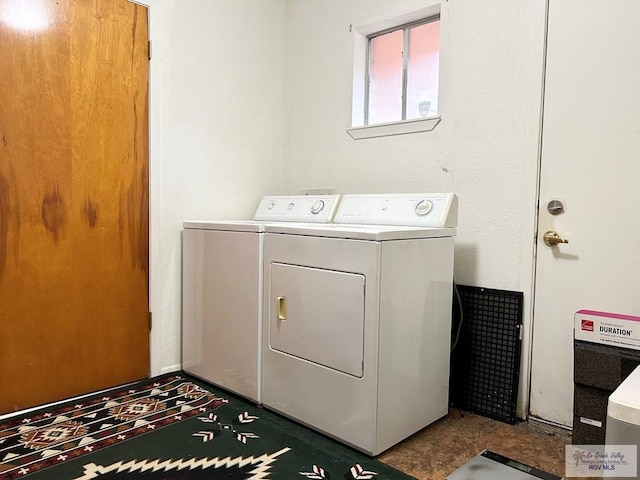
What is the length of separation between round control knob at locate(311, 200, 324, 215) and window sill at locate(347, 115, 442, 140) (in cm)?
50

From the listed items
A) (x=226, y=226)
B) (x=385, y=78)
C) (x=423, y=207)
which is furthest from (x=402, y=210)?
(x=385, y=78)

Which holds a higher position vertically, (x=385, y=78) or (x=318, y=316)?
(x=385, y=78)

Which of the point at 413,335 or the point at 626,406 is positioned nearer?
the point at 626,406

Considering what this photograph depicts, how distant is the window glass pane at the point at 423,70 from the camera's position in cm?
262

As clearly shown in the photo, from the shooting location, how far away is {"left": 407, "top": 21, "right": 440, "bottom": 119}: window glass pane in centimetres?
262

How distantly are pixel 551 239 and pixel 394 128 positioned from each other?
3.35 feet

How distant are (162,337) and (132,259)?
483 millimetres


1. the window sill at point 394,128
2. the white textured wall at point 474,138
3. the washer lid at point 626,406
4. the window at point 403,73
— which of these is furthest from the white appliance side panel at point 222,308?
the washer lid at point 626,406

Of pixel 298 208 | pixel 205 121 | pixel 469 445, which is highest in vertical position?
pixel 205 121

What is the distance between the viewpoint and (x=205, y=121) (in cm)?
272

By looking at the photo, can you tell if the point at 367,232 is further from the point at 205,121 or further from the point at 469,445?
the point at 205,121

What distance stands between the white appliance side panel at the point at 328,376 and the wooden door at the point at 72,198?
0.82m

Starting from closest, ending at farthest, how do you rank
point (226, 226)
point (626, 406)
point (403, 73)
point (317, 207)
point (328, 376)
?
point (626, 406)
point (328, 376)
point (226, 226)
point (317, 207)
point (403, 73)

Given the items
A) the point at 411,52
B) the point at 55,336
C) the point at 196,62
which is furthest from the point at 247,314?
the point at 411,52
